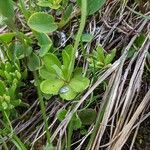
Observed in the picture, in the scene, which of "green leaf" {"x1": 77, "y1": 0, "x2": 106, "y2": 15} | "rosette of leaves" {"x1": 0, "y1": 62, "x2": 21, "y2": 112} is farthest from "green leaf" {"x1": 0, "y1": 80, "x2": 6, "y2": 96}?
"green leaf" {"x1": 77, "y1": 0, "x2": 106, "y2": 15}

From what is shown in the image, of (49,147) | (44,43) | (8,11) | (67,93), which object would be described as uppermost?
(8,11)

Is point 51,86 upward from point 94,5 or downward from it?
downward

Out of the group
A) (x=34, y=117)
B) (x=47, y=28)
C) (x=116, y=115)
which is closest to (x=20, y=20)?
(x=47, y=28)

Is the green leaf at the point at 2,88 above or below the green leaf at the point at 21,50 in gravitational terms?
below

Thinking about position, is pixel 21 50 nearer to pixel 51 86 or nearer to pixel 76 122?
pixel 51 86

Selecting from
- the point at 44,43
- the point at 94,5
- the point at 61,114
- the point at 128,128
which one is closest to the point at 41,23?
the point at 44,43

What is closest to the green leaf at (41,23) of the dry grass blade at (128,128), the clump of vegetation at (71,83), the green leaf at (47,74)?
the clump of vegetation at (71,83)

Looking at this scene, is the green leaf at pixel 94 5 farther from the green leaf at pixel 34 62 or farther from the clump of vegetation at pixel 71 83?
the green leaf at pixel 34 62

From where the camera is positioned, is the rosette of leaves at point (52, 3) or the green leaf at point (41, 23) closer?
the green leaf at point (41, 23)

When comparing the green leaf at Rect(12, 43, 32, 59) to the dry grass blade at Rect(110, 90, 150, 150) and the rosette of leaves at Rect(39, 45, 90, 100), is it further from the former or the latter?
the dry grass blade at Rect(110, 90, 150, 150)
